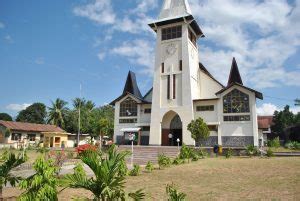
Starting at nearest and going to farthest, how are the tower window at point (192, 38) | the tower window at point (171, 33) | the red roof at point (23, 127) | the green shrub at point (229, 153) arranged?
1. the green shrub at point (229, 153)
2. the tower window at point (171, 33)
3. the tower window at point (192, 38)
4. the red roof at point (23, 127)

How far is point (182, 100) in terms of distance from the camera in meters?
33.7

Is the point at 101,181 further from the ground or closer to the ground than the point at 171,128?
closer to the ground

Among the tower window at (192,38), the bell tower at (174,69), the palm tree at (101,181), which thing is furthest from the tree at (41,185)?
the tower window at (192,38)

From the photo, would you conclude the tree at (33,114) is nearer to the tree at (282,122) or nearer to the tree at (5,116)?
the tree at (5,116)

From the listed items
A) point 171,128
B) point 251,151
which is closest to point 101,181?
point 251,151

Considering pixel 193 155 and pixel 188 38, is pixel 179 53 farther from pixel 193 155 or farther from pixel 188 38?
pixel 193 155

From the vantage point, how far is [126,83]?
42.6 metres

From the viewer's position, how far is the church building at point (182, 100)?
31.5 meters

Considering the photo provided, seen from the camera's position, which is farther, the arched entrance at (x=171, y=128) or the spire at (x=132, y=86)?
the spire at (x=132, y=86)

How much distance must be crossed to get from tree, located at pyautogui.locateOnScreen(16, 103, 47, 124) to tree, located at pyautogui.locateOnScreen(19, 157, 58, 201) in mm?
78597

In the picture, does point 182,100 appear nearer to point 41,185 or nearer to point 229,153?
point 229,153

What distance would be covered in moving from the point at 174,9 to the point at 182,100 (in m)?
12.6

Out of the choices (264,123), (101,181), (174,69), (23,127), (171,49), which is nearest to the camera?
(101,181)

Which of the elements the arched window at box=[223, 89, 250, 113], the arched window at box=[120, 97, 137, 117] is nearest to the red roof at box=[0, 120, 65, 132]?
the arched window at box=[120, 97, 137, 117]
